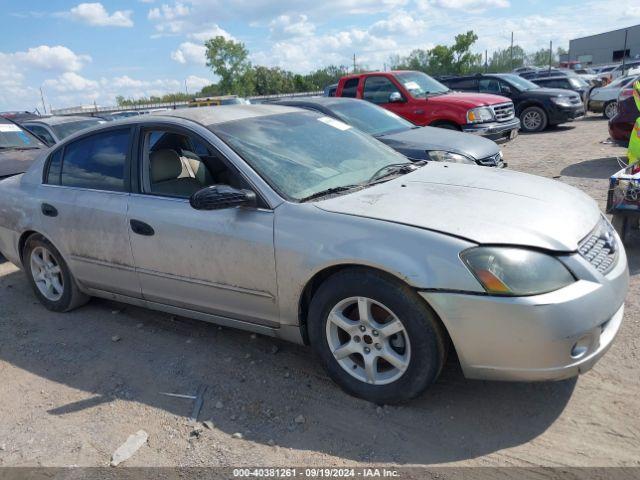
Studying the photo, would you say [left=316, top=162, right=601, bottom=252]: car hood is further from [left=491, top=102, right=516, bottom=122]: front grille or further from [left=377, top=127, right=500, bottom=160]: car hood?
[left=491, top=102, right=516, bottom=122]: front grille

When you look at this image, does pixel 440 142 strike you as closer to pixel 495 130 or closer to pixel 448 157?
pixel 448 157

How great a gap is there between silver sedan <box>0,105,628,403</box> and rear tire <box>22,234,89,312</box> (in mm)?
22

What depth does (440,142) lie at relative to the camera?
22.8 feet

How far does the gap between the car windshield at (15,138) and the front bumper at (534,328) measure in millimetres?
7436

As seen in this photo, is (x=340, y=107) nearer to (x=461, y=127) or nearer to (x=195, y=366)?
(x=461, y=127)

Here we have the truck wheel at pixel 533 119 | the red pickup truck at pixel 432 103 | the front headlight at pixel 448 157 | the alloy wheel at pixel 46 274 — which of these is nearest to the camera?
the alloy wheel at pixel 46 274

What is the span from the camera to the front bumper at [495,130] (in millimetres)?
9768

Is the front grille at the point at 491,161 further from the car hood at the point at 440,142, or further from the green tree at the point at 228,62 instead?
the green tree at the point at 228,62

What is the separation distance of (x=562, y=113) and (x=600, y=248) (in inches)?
520

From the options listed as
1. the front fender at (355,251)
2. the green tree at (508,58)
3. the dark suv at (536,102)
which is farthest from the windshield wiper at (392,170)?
the green tree at (508,58)

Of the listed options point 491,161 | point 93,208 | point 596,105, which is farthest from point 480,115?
point 596,105

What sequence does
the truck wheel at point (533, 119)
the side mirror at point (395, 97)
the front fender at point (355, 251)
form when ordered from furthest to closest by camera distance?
the truck wheel at point (533, 119) < the side mirror at point (395, 97) < the front fender at point (355, 251)

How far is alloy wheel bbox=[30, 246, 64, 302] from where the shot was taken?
465 centimetres

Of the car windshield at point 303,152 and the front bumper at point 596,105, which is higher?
the car windshield at point 303,152
